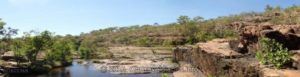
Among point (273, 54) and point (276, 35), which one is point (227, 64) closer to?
point (276, 35)

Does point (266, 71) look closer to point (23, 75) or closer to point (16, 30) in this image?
point (23, 75)

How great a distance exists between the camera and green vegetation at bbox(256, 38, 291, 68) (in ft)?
90.6

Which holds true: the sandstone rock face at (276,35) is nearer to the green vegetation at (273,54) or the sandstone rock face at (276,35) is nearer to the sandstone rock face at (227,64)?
the green vegetation at (273,54)

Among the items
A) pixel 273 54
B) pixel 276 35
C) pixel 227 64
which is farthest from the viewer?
pixel 227 64

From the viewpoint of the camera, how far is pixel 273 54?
29203 mm

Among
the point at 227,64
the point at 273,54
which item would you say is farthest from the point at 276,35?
the point at 227,64

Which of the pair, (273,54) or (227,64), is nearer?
(273,54)

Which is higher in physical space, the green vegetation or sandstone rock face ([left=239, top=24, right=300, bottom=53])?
sandstone rock face ([left=239, top=24, right=300, bottom=53])

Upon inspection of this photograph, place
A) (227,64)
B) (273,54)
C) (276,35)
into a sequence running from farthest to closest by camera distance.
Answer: (227,64) < (276,35) < (273,54)

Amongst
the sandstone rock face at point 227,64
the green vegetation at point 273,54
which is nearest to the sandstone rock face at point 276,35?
the green vegetation at point 273,54

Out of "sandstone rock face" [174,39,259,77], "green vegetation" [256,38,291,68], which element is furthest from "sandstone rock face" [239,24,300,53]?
"sandstone rock face" [174,39,259,77]

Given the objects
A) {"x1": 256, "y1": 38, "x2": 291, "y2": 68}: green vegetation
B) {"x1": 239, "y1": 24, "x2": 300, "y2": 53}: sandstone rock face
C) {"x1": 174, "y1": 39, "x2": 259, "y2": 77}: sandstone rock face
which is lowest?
{"x1": 174, "y1": 39, "x2": 259, "y2": 77}: sandstone rock face

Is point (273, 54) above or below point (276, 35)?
below

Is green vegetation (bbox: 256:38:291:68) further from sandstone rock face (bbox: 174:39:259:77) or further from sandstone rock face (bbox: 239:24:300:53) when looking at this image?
sandstone rock face (bbox: 239:24:300:53)
